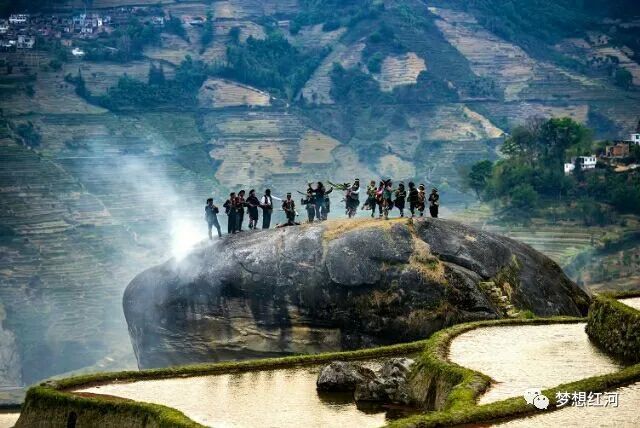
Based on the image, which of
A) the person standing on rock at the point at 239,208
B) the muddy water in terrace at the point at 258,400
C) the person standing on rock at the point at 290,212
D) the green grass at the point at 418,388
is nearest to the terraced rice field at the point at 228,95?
the person standing on rock at the point at 239,208

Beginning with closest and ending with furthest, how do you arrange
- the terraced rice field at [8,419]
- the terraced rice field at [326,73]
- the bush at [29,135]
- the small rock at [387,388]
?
1. the small rock at [387,388]
2. the terraced rice field at [8,419]
3. the bush at [29,135]
4. the terraced rice field at [326,73]

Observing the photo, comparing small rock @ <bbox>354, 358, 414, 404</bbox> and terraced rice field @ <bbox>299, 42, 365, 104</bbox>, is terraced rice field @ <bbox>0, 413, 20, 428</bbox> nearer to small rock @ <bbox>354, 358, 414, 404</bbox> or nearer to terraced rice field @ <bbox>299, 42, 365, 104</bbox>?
small rock @ <bbox>354, 358, 414, 404</bbox>

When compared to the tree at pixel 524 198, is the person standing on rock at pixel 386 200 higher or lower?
higher

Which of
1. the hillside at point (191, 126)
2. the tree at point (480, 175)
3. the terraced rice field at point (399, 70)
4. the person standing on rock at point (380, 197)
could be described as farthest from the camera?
the terraced rice field at point (399, 70)

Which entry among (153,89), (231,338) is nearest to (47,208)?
(153,89)

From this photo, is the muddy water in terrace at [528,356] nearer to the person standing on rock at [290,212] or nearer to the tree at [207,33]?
the person standing on rock at [290,212]

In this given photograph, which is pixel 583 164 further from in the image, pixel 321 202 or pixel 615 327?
pixel 615 327

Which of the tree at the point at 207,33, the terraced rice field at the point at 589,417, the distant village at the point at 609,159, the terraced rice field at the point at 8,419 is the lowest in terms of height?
the distant village at the point at 609,159
